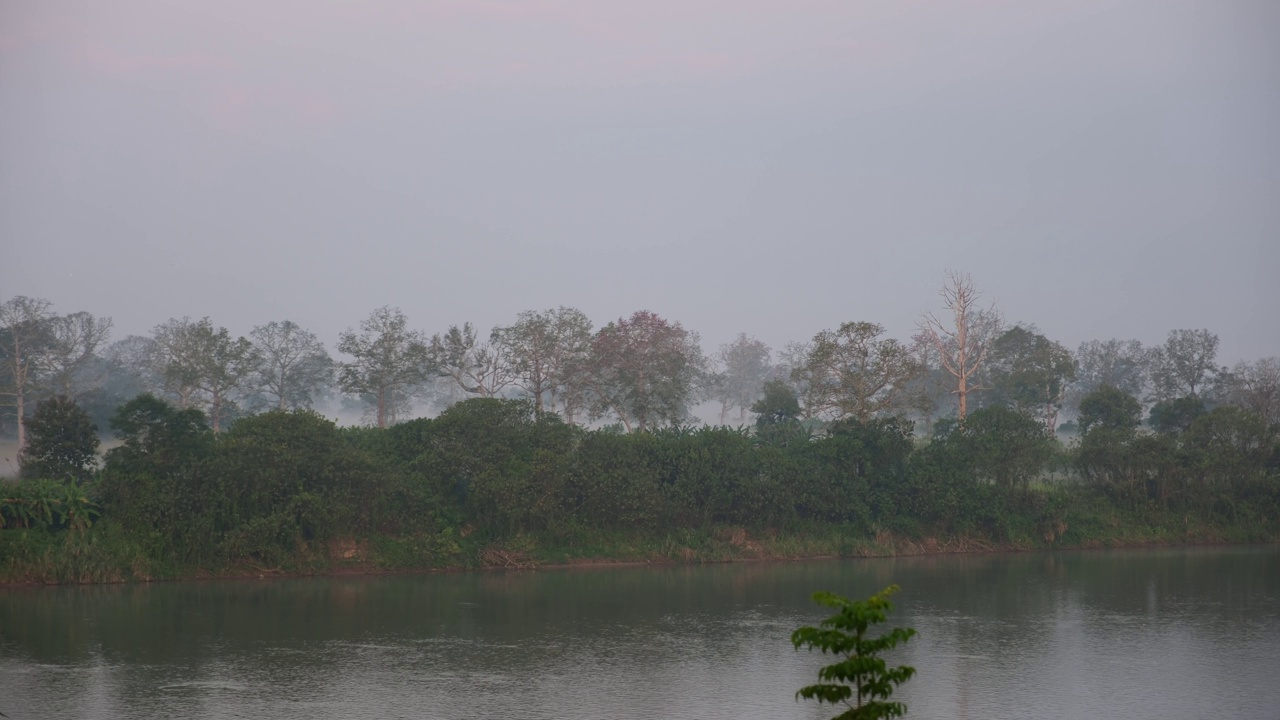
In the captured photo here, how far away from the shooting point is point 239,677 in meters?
18.7

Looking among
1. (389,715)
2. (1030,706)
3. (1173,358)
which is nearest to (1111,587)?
(1030,706)

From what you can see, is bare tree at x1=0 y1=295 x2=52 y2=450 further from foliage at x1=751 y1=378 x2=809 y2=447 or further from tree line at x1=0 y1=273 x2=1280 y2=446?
foliage at x1=751 y1=378 x2=809 y2=447

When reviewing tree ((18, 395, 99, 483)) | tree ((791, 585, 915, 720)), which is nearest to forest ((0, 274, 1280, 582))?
tree ((18, 395, 99, 483))

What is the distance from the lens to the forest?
31.9 m

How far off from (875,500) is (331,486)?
19.1 metres

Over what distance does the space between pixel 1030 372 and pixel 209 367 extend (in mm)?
40588

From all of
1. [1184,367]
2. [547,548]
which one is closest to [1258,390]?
[1184,367]

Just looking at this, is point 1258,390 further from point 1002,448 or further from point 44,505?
point 44,505

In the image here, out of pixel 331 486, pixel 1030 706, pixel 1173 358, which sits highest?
pixel 1173 358

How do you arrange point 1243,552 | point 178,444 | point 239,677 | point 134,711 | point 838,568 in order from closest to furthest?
point 134,711, point 239,677, point 178,444, point 838,568, point 1243,552

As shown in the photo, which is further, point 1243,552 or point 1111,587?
point 1243,552

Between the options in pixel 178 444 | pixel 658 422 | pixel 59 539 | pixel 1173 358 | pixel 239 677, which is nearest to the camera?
pixel 239 677

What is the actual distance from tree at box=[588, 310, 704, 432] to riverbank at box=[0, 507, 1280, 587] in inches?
436

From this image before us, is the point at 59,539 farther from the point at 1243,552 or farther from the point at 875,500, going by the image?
the point at 1243,552
